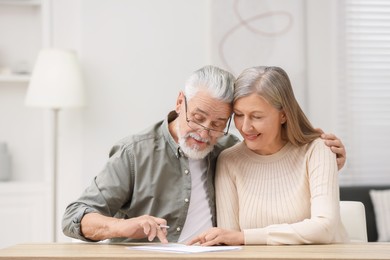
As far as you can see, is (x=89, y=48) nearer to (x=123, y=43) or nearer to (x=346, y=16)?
(x=123, y=43)

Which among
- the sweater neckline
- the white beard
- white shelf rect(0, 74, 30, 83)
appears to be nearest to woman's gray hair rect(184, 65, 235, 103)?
the white beard

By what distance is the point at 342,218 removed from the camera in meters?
2.64

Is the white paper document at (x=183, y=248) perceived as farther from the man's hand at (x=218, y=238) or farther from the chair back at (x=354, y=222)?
the chair back at (x=354, y=222)

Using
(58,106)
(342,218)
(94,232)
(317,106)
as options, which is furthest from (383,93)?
(94,232)

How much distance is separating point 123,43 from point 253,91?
2336 millimetres

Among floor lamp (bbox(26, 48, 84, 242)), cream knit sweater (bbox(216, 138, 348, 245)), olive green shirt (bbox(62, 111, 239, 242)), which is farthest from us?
floor lamp (bbox(26, 48, 84, 242))

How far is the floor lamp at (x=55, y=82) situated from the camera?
4453 millimetres

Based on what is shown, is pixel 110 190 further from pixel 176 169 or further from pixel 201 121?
pixel 201 121

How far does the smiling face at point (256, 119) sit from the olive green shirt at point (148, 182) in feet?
0.74

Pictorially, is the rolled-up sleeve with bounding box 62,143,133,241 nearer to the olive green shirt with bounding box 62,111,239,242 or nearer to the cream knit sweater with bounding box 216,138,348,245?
the olive green shirt with bounding box 62,111,239,242

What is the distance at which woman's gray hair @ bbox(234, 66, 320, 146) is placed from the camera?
250 centimetres

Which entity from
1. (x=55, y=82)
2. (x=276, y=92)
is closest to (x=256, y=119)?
(x=276, y=92)

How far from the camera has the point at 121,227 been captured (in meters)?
2.27

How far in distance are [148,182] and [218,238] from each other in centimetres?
45
